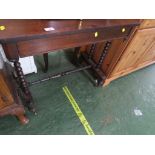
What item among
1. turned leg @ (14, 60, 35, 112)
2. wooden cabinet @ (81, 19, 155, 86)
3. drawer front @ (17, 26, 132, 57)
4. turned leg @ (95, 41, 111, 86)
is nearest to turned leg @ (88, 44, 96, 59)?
wooden cabinet @ (81, 19, 155, 86)

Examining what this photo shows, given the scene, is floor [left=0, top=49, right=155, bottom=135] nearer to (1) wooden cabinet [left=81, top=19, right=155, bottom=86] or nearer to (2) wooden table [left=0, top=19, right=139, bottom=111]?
(1) wooden cabinet [left=81, top=19, right=155, bottom=86]

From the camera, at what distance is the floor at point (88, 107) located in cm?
130

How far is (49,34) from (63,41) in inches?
4.8

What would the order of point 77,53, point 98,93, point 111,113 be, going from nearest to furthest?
1. point 111,113
2. point 98,93
3. point 77,53

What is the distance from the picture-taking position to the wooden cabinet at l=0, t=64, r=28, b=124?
1.04m

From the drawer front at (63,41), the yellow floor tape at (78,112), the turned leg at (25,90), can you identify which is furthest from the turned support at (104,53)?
the turned leg at (25,90)

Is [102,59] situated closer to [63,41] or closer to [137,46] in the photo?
[137,46]

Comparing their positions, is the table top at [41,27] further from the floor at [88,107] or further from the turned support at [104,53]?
the floor at [88,107]

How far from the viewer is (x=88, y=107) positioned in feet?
4.90

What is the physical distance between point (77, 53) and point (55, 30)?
0.96 meters

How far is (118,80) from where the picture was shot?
1.83 meters

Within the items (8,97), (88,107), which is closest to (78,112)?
(88,107)

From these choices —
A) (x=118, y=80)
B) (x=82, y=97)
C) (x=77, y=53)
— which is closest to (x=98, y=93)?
(x=82, y=97)
